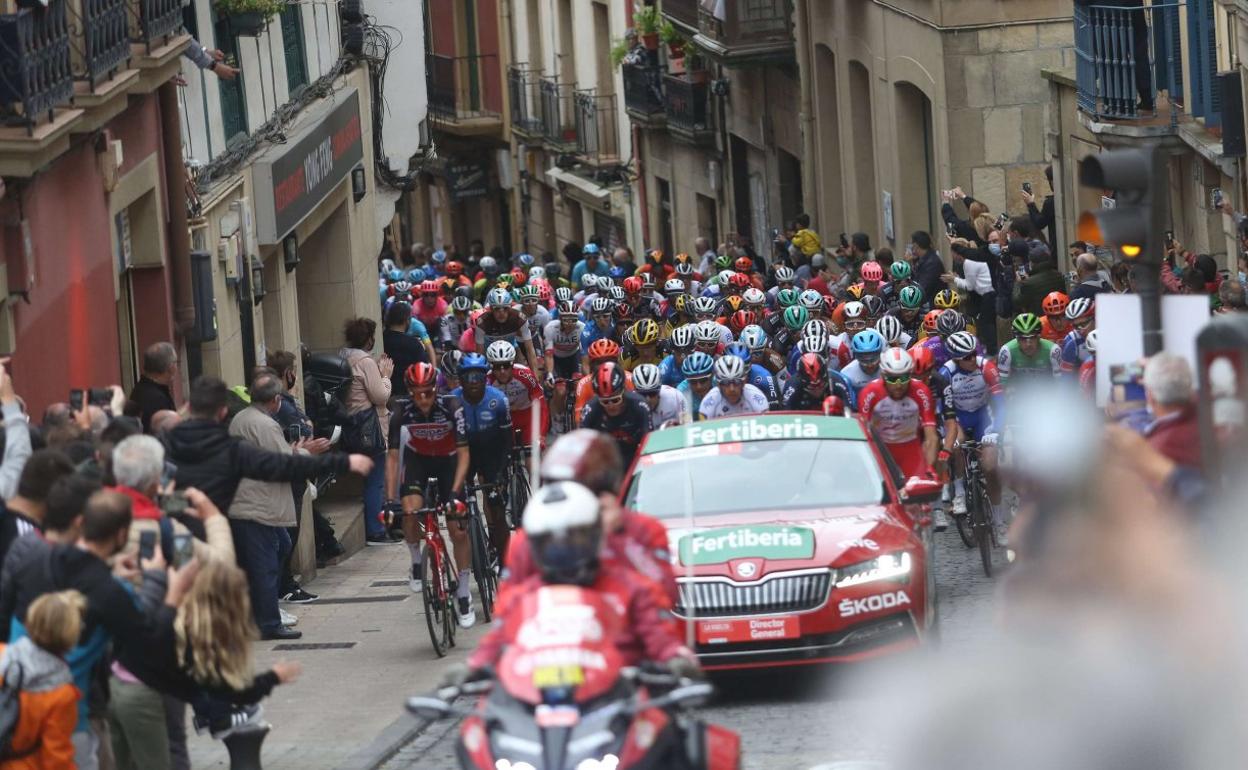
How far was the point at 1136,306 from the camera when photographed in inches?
451

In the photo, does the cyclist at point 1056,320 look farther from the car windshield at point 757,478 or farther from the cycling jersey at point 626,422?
the car windshield at point 757,478

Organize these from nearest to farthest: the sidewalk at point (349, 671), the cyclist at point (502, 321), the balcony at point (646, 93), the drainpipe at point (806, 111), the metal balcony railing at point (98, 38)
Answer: the sidewalk at point (349, 671), the metal balcony railing at point (98, 38), the cyclist at point (502, 321), the drainpipe at point (806, 111), the balcony at point (646, 93)

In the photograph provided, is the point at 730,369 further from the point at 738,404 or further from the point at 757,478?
the point at 757,478

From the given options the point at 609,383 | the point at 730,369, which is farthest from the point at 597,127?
the point at 609,383

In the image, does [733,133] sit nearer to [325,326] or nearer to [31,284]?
[325,326]

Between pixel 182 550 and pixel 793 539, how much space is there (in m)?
4.00

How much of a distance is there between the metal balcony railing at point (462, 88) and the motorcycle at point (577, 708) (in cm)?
5229

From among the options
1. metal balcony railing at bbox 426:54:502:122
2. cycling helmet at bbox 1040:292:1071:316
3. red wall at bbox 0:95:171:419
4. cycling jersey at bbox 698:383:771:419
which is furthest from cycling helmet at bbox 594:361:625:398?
metal balcony railing at bbox 426:54:502:122

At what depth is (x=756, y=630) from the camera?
13188 millimetres

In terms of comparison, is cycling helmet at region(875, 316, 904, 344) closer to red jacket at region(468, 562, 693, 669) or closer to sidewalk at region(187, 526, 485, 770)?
sidewalk at region(187, 526, 485, 770)

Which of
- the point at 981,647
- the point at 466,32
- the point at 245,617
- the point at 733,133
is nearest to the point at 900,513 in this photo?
the point at 981,647

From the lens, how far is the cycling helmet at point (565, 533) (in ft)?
29.1

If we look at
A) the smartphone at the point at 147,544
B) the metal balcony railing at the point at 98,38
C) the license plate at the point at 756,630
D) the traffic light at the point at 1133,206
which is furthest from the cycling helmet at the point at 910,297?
the smartphone at the point at 147,544

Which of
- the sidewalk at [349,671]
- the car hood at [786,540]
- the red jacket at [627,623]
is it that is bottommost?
the sidewalk at [349,671]
